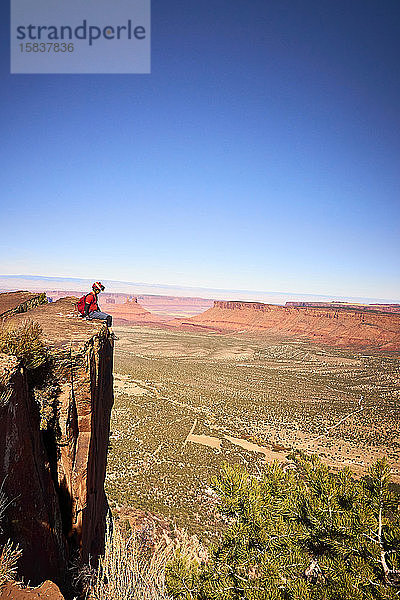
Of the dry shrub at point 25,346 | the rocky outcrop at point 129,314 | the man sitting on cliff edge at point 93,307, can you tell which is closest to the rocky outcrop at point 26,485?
the dry shrub at point 25,346

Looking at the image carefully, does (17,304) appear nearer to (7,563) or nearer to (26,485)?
(26,485)

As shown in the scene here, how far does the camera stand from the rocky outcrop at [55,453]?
3553mm

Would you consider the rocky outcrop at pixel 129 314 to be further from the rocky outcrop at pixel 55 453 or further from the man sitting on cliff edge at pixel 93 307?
the rocky outcrop at pixel 55 453

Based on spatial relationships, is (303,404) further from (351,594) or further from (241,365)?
(351,594)

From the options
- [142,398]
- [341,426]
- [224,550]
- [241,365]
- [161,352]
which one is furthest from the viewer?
[161,352]

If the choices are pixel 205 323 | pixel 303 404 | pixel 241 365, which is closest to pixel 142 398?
pixel 303 404

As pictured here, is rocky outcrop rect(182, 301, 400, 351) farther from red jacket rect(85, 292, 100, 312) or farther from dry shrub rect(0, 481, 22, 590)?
dry shrub rect(0, 481, 22, 590)

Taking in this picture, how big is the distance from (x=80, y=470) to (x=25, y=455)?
171 cm

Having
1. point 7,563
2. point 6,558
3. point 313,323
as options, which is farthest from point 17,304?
point 313,323

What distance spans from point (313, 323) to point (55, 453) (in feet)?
372

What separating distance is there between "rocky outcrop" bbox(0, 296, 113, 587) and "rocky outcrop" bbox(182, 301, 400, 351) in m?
95.7

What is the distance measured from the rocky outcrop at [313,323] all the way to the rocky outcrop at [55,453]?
95.7 metres

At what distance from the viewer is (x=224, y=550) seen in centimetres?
679

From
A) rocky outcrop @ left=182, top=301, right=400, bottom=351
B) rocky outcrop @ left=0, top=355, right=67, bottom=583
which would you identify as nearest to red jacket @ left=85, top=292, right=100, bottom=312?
rocky outcrop @ left=0, top=355, right=67, bottom=583
